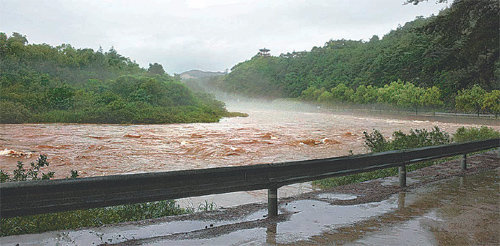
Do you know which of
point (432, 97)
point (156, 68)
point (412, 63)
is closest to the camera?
point (412, 63)

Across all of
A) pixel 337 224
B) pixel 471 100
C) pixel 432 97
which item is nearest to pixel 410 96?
pixel 432 97

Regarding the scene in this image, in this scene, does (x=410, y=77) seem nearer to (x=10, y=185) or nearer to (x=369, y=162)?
(x=369, y=162)

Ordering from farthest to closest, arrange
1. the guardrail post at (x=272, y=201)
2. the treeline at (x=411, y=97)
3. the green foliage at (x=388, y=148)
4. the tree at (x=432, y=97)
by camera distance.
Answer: the tree at (x=432, y=97)
the treeline at (x=411, y=97)
the green foliage at (x=388, y=148)
the guardrail post at (x=272, y=201)

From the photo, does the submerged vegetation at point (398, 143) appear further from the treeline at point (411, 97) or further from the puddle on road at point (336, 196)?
the treeline at point (411, 97)

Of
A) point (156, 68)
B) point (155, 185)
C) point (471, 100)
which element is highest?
point (156, 68)

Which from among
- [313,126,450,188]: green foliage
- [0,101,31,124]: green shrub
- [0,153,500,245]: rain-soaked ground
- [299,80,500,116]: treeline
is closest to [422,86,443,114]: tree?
[299,80,500,116]: treeline

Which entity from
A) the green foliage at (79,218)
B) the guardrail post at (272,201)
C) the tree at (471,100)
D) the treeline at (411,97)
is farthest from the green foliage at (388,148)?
the tree at (471,100)

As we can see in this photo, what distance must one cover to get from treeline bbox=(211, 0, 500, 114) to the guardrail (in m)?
8.46

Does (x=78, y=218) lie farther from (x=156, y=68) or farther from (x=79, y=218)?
(x=156, y=68)

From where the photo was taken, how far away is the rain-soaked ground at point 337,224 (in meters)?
4.60

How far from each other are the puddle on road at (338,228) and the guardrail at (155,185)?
46cm

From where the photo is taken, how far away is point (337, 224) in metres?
5.38

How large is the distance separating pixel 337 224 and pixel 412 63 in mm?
45890

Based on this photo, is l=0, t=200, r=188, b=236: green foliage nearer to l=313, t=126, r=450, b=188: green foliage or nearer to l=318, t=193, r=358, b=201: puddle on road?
l=318, t=193, r=358, b=201: puddle on road
